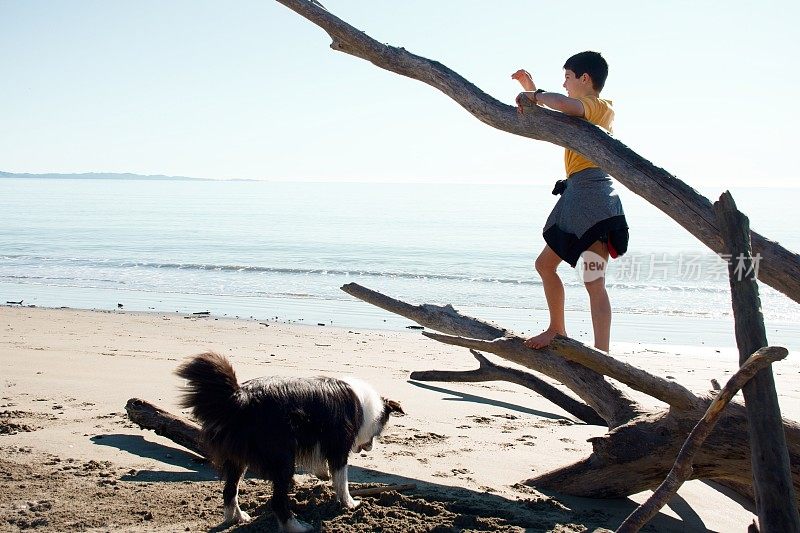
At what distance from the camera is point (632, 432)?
14.7 feet

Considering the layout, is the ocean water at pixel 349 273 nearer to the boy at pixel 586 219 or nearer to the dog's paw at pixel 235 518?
the boy at pixel 586 219

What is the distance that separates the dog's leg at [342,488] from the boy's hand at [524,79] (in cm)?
265

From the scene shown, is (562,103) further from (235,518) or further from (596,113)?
(235,518)

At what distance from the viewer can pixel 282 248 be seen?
2938cm

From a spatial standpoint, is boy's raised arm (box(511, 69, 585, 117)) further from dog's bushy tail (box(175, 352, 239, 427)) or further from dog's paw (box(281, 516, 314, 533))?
dog's paw (box(281, 516, 314, 533))

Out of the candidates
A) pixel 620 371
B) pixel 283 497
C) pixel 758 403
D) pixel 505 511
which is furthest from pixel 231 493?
pixel 758 403

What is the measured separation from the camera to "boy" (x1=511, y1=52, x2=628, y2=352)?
4.75 metres

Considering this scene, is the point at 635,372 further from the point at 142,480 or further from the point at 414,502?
the point at 142,480

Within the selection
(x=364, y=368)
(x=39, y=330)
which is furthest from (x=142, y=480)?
(x=39, y=330)

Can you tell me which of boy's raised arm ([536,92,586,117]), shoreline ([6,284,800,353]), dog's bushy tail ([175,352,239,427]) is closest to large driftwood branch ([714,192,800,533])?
boy's raised arm ([536,92,586,117])

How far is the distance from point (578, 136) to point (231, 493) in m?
2.80

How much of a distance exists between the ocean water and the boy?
301 inches

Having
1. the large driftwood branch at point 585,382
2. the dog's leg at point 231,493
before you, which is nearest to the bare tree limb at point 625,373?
the large driftwood branch at point 585,382

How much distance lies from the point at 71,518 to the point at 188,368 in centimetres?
106
